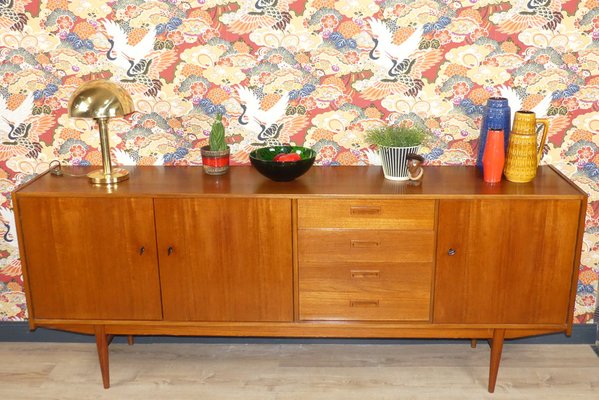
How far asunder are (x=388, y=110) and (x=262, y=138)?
1.77 ft

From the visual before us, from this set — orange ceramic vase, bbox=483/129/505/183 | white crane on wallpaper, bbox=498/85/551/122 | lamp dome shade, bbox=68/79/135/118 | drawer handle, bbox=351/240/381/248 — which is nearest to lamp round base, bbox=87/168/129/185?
lamp dome shade, bbox=68/79/135/118

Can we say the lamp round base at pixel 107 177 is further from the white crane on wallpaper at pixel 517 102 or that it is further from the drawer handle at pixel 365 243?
the white crane on wallpaper at pixel 517 102

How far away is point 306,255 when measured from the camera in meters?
2.52

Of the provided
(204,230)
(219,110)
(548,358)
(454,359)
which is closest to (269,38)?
(219,110)

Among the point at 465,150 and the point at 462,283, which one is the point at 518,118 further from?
the point at 462,283

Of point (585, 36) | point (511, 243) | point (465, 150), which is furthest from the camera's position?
point (465, 150)

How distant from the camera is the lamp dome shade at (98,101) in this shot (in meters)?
2.53

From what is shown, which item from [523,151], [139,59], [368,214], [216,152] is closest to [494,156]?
[523,151]

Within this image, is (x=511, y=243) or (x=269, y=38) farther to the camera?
(x=269, y=38)

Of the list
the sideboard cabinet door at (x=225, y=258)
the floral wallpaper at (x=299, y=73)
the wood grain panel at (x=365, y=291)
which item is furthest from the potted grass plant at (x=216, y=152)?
the wood grain panel at (x=365, y=291)

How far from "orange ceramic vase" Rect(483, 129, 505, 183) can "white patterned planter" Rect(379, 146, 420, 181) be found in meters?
0.27

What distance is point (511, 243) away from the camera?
246 cm

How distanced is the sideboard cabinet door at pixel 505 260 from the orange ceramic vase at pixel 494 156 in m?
0.17

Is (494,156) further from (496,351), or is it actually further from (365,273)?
(496,351)
